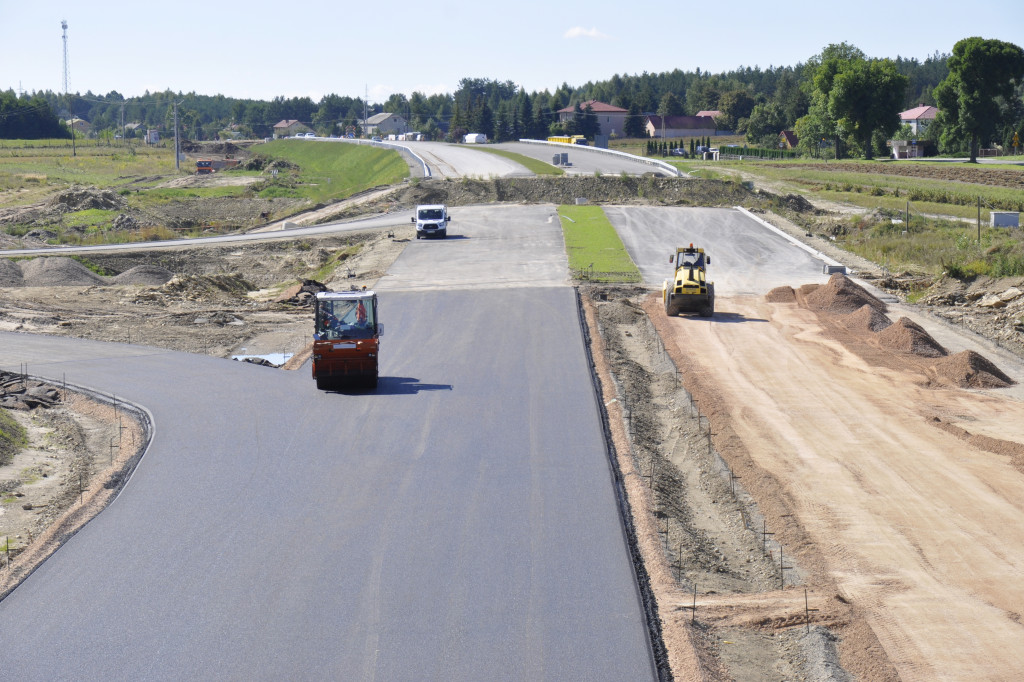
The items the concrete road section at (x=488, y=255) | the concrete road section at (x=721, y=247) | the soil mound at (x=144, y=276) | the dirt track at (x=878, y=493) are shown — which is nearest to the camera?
the dirt track at (x=878, y=493)

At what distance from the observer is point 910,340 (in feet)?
105

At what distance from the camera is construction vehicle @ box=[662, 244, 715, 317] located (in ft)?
122

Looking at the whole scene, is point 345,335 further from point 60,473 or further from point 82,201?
point 82,201

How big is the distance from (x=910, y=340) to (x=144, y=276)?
120 feet

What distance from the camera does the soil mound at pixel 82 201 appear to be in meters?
75.9

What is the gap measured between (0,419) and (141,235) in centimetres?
4247

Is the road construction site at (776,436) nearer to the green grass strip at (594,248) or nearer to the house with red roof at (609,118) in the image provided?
the green grass strip at (594,248)

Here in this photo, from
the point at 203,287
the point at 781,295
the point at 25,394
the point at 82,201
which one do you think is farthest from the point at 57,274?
the point at 781,295

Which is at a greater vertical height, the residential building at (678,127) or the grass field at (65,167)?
the residential building at (678,127)

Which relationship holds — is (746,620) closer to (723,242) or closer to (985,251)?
(985,251)

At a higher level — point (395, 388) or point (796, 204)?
point (796, 204)

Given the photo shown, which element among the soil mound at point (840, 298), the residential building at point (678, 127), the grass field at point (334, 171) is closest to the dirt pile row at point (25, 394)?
the soil mound at point (840, 298)

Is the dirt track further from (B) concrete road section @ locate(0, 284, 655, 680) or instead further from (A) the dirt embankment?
(B) concrete road section @ locate(0, 284, 655, 680)

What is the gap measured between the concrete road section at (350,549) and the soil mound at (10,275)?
2342cm
